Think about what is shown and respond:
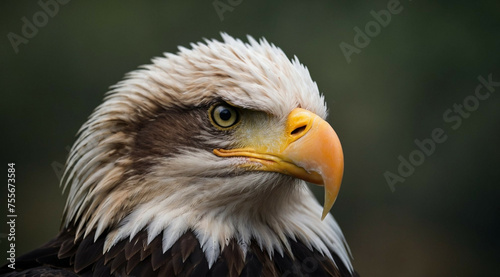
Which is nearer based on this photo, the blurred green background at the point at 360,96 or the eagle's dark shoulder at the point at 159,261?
the eagle's dark shoulder at the point at 159,261

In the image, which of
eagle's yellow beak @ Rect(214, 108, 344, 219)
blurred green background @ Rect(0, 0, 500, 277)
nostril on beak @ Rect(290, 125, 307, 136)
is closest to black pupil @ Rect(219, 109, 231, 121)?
eagle's yellow beak @ Rect(214, 108, 344, 219)

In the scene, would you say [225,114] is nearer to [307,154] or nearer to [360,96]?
[307,154]

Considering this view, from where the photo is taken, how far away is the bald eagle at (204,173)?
177cm

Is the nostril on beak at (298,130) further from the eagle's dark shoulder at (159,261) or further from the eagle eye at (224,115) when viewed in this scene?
the eagle's dark shoulder at (159,261)

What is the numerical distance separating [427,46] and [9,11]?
9.71 feet

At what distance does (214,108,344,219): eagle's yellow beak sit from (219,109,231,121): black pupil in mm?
Answer: 112

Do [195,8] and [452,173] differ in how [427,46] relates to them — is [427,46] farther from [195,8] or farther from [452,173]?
[195,8]

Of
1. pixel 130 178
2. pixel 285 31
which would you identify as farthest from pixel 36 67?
pixel 130 178

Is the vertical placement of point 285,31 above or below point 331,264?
above

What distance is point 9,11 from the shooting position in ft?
12.8

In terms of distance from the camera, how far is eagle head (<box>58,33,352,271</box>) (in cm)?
177

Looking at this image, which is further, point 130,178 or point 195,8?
point 195,8

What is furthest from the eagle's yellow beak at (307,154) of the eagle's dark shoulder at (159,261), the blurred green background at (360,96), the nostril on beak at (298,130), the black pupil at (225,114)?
the blurred green background at (360,96)

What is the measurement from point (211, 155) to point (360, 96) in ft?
7.71
